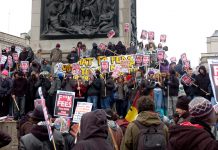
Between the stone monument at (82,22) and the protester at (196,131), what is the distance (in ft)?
53.2

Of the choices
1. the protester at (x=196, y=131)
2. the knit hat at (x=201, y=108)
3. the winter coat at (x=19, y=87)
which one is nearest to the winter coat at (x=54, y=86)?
the winter coat at (x=19, y=87)

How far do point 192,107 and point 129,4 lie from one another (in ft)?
56.0

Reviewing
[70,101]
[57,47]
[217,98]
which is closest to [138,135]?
[217,98]

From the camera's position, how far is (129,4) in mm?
21016

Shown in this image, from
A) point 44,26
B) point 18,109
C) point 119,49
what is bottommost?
point 18,109

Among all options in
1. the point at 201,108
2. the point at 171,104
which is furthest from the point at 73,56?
the point at 201,108

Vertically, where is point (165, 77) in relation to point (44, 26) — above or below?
below

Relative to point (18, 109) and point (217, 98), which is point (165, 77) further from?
point (217, 98)

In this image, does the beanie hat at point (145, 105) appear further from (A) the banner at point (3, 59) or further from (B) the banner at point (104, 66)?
(A) the banner at point (3, 59)

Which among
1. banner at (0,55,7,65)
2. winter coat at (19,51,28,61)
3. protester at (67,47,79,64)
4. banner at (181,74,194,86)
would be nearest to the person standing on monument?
protester at (67,47,79,64)

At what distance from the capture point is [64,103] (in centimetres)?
1009

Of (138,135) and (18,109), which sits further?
(18,109)

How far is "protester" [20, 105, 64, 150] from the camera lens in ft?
17.8

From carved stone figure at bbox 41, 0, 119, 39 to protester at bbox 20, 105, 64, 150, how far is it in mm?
14603
